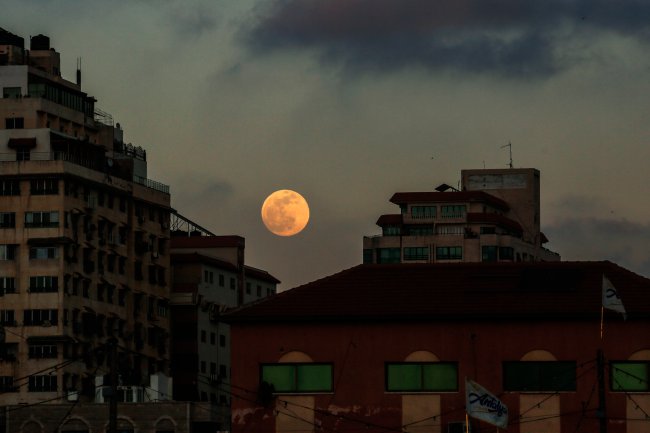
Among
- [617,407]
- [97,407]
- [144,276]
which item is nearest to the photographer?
[617,407]

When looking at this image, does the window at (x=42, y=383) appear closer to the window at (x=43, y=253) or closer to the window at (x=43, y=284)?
the window at (x=43, y=284)

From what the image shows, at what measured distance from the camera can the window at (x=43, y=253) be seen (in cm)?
15675

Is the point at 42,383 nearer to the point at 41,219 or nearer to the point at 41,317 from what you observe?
the point at 41,317

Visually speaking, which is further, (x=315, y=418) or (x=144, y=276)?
(x=144, y=276)

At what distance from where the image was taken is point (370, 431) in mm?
90312

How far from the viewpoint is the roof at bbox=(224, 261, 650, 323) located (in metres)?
91.1

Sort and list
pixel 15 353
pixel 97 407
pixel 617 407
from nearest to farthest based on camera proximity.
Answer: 1. pixel 617 407
2. pixel 97 407
3. pixel 15 353

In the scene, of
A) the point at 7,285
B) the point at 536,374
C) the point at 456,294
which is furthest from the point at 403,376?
the point at 7,285

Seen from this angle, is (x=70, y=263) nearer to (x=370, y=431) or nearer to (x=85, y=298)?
(x=85, y=298)

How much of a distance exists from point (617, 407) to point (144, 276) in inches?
3425

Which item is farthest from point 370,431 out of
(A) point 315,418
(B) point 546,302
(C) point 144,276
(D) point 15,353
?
(C) point 144,276

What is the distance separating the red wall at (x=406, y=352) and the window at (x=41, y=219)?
221 feet

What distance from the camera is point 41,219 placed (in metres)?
157

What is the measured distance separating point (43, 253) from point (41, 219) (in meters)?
2.83
